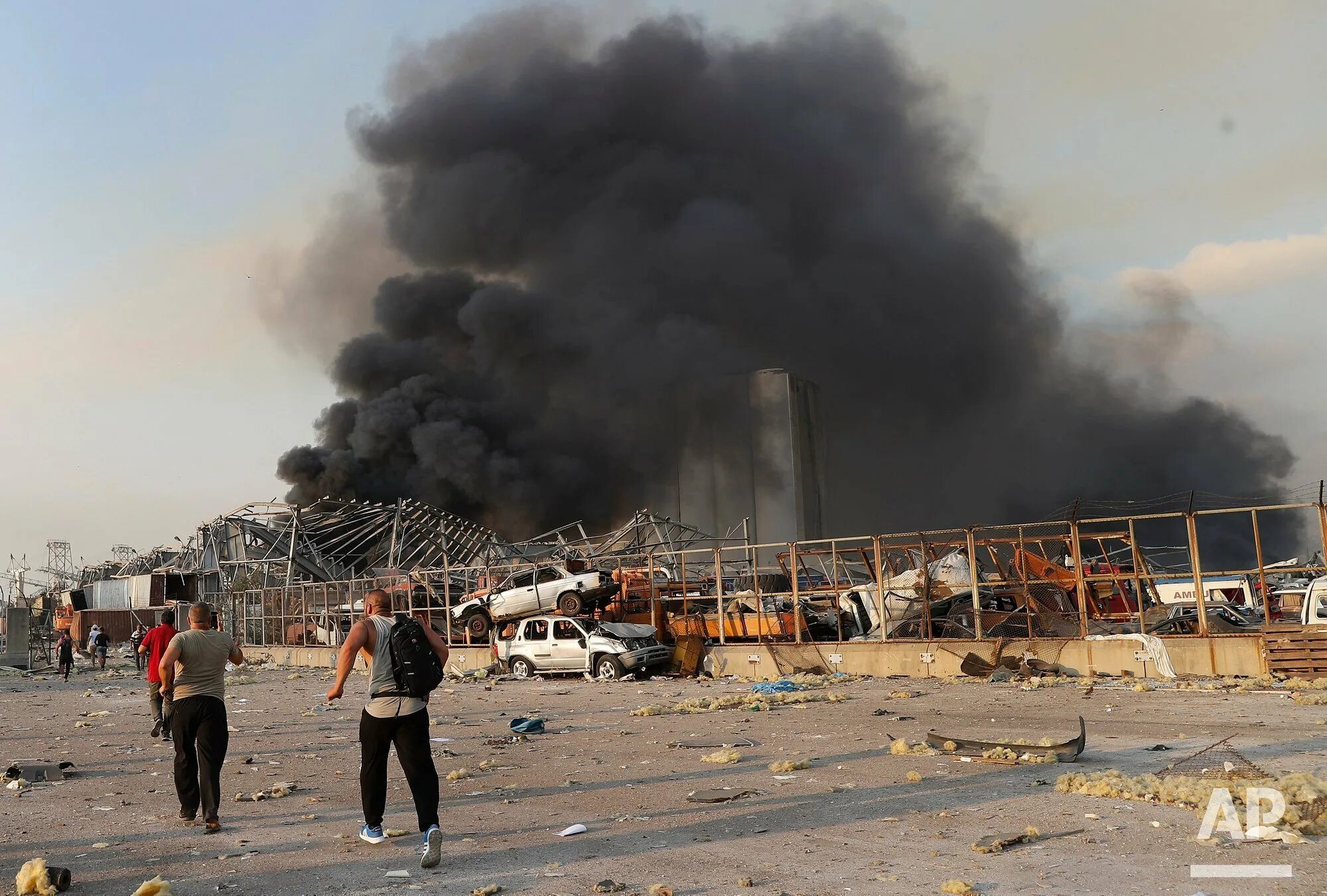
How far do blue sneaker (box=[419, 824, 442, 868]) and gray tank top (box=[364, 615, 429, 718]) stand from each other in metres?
0.67

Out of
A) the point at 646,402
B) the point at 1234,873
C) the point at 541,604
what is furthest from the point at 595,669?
the point at 646,402

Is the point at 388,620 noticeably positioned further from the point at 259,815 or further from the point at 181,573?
the point at 181,573

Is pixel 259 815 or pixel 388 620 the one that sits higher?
pixel 388 620

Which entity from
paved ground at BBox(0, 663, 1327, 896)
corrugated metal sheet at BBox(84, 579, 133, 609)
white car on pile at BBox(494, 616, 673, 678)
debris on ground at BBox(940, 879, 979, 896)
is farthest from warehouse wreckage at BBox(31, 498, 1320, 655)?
debris on ground at BBox(940, 879, 979, 896)

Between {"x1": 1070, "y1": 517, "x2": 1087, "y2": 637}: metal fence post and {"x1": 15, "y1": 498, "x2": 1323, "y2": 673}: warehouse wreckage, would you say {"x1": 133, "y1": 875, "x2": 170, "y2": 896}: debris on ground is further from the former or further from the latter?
{"x1": 1070, "y1": 517, "x2": 1087, "y2": 637}: metal fence post

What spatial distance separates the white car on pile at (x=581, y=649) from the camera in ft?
70.0

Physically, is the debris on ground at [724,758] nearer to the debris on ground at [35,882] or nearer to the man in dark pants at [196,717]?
the man in dark pants at [196,717]

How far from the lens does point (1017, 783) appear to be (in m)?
7.59

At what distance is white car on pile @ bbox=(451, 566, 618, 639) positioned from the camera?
25.0 metres

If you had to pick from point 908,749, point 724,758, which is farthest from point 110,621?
point 908,749

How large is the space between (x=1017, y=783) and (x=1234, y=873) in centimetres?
253

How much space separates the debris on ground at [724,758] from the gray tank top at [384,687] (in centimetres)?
380

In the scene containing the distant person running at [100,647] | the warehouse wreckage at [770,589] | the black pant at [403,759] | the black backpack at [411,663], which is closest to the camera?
the black pant at [403,759]

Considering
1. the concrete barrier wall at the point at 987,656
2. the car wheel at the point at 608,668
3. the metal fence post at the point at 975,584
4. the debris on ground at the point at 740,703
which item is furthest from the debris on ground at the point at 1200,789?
the car wheel at the point at 608,668
